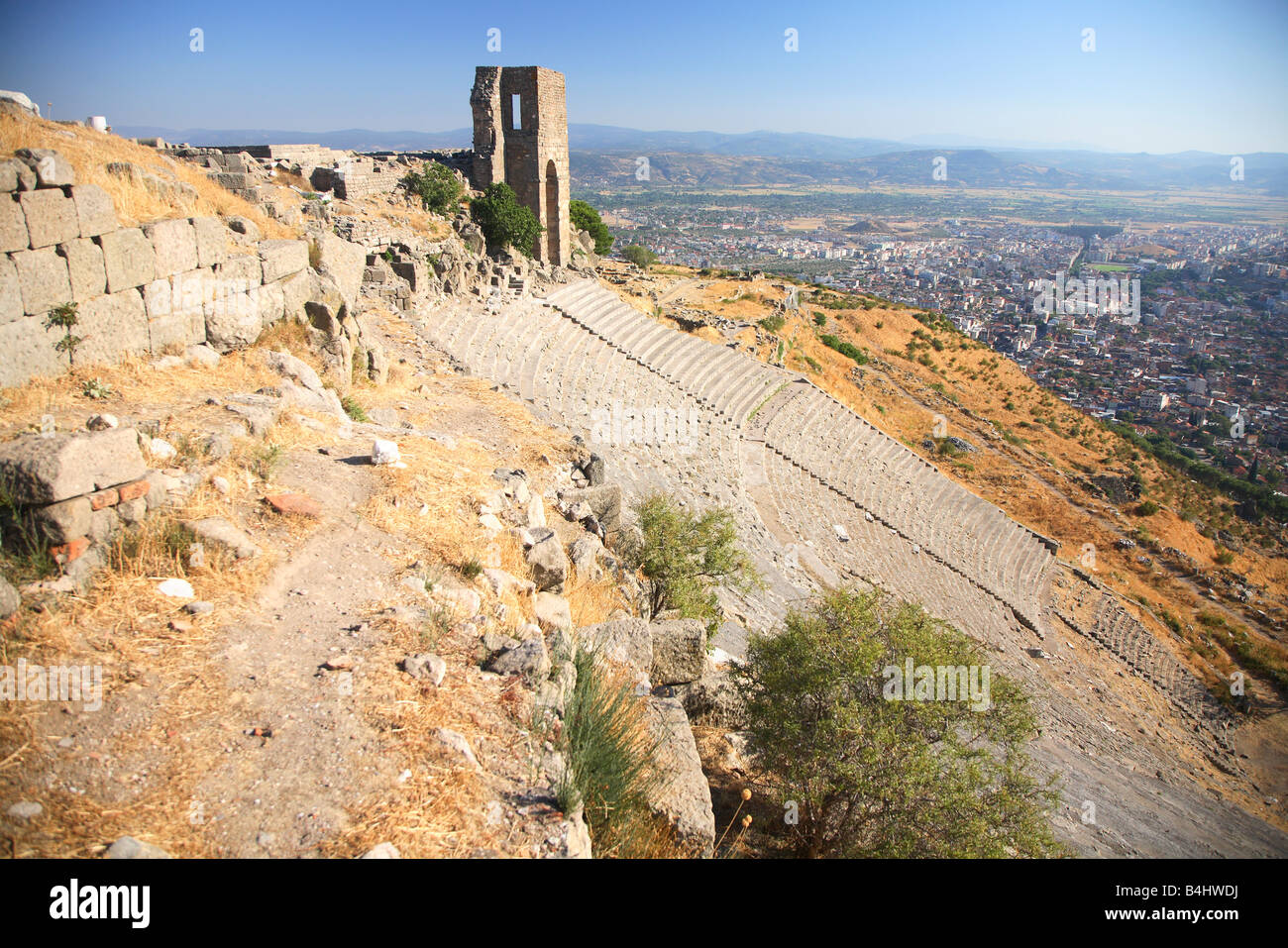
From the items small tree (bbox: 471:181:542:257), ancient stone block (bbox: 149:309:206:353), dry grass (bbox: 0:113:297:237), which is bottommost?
ancient stone block (bbox: 149:309:206:353)

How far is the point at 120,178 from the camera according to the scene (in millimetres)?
7973

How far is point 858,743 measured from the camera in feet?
19.4

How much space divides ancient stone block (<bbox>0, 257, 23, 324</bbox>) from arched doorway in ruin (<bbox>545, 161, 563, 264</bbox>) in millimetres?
21963

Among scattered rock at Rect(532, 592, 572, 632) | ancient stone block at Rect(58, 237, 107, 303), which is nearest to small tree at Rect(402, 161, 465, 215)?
ancient stone block at Rect(58, 237, 107, 303)

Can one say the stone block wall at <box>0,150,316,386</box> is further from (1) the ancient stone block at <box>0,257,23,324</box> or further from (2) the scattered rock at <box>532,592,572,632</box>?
(2) the scattered rock at <box>532,592,572,632</box>

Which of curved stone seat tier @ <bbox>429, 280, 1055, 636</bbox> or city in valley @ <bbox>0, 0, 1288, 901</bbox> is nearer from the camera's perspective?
city in valley @ <bbox>0, 0, 1288, 901</bbox>

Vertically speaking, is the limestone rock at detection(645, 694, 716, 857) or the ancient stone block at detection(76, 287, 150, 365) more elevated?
the ancient stone block at detection(76, 287, 150, 365)

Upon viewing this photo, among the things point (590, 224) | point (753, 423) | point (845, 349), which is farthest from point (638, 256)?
point (753, 423)

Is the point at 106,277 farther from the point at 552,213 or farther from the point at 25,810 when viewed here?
the point at 552,213

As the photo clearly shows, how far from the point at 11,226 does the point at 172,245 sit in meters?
2.04

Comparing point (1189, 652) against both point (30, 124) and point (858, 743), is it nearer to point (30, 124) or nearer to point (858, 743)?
point (858, 743)

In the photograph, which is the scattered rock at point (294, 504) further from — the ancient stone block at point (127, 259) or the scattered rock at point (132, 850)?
the ancient stone block at point (127, 259)

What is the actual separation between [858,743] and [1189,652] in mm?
19659

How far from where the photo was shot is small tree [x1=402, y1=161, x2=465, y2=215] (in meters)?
22.3
